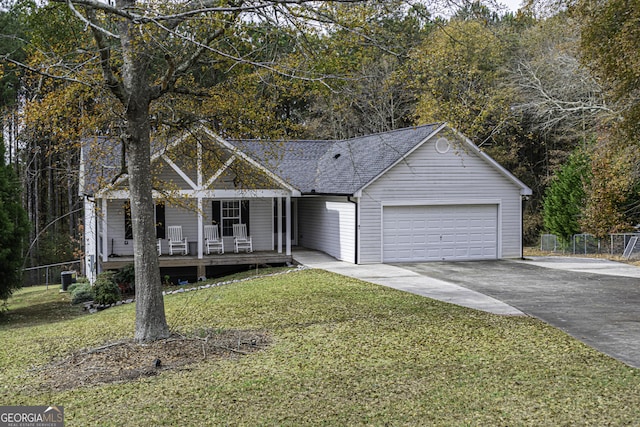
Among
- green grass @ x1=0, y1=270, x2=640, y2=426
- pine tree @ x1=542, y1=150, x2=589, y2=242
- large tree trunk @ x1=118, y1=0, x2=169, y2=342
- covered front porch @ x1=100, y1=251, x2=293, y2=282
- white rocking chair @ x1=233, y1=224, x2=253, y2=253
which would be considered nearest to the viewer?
green grass @ x1=0, y1=270, x2=640, y2=426

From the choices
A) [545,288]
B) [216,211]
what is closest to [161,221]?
[216,211]

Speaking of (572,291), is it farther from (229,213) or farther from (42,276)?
(42,276)

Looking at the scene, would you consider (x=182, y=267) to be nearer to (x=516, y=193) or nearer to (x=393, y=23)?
(x=516, y=193)

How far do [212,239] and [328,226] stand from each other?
4.52 metres

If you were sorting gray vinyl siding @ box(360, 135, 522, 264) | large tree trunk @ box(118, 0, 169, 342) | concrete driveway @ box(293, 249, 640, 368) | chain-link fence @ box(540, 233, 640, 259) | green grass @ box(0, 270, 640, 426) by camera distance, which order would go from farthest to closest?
chain-link fence @ box(540, 233, 640, 259)
gray vinyl siding @ box(360, 135, 522, 264)
concrete driveway @ box(293, 249, 640, 368)
large tree trunk @ box(118, 0, 169, 342)
green grass @ box(0, 270, 640, 426)

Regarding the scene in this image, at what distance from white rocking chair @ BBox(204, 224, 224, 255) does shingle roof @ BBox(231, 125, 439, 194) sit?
10.6 feet

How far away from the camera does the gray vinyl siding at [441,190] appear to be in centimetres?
2127

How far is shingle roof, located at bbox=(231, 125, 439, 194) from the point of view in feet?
70.5

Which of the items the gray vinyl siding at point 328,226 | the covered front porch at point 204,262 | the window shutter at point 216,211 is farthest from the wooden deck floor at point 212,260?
the gray vinyl siding at point 328,226

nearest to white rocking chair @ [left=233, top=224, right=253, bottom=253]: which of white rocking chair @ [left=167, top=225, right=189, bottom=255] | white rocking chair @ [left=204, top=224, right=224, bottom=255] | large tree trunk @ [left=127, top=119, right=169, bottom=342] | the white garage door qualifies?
white rocking chair @ [left=204, top=224, right=224, bottom=255]

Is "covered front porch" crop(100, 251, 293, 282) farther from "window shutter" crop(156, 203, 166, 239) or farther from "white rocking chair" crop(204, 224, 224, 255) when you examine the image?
"window shutter" crop(156, 203, 166, 239)

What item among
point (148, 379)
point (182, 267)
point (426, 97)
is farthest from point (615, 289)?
point (182, 267)

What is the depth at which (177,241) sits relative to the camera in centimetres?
2195

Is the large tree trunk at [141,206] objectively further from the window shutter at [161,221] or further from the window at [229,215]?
the window at [229,215]
